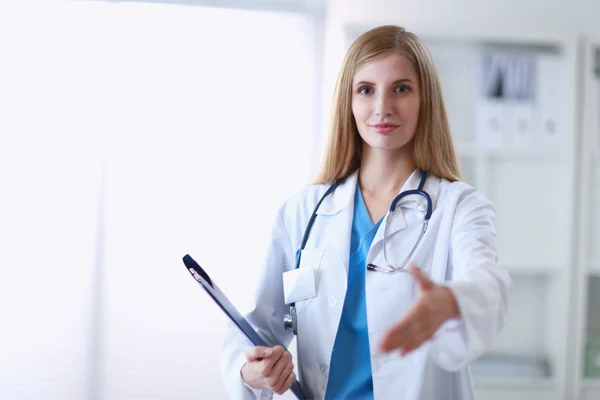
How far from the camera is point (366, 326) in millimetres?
1143

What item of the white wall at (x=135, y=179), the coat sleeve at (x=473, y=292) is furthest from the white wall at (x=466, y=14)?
the coat sleeve at (x=473, y=292)

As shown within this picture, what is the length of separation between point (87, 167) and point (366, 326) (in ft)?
5.34

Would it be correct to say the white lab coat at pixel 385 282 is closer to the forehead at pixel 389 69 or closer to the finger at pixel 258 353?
the finger at pixel 258 353

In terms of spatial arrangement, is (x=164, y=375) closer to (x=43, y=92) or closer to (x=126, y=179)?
(x=126, y=179)

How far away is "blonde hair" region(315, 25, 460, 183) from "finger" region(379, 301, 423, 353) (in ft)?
1.69

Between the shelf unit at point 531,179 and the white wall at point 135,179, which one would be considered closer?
the shelf unit at point 531,179

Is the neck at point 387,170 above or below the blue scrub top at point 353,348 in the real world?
above

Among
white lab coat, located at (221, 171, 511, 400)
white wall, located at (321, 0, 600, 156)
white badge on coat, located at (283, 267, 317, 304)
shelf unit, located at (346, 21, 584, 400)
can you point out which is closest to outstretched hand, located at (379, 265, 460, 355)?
white lab coat, located at (221, 171, 511, 400)

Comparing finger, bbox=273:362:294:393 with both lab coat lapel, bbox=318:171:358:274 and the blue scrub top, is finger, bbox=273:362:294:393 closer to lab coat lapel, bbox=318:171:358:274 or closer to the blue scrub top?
the blue scrub top

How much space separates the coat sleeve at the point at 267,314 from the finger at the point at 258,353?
0.28ft

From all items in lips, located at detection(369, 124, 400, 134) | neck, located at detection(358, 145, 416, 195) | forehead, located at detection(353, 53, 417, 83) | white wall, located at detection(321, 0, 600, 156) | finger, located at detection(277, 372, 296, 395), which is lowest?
finger, located at detection(277, 372, 296, 395)

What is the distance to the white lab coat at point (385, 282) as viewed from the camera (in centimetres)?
110

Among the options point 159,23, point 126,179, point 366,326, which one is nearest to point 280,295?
point 366,326

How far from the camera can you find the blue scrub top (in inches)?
45.0
